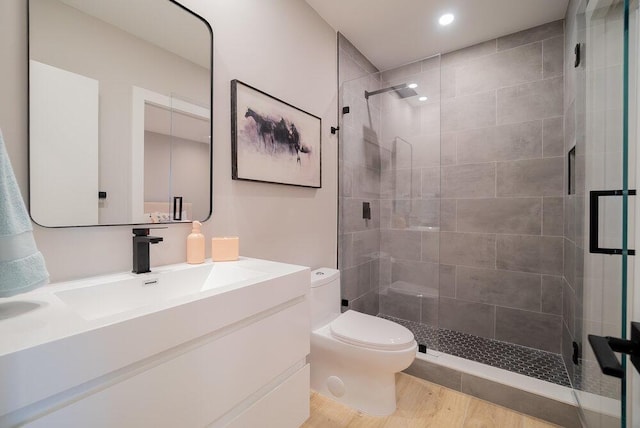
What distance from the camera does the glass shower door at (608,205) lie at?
68 centimetres

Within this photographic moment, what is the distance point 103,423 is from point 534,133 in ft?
9.41

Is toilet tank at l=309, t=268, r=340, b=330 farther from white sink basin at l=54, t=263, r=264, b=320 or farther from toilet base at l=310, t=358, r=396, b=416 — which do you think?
white sink basin at l=54, t=263, r=264, b=320

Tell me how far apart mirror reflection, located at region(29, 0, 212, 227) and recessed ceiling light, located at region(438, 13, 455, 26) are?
5.66 feet

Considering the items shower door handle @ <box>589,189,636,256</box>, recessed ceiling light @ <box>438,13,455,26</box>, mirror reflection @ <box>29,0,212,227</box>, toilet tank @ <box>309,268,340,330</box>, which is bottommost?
toilet tank @ <box>309,268,340,330</box>

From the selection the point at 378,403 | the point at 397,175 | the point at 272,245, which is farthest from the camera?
the point at 397,175

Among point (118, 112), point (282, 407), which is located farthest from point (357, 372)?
point (118, 112)

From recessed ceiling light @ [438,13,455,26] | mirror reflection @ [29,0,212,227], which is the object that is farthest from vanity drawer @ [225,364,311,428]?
recessed ceiling light @ [438,13,455,26]

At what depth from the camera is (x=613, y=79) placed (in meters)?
0.88

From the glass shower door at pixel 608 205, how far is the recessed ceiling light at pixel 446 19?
88cm

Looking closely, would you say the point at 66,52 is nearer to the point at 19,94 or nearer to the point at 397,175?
the point at 19,94

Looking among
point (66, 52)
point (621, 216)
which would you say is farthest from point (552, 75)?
point (66, 52)

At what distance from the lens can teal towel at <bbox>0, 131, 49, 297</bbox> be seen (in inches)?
24.7

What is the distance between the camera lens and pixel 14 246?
2.11ft

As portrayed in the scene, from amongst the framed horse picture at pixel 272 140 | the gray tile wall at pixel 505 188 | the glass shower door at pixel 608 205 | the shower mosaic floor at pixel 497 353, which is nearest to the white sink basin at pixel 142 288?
the framed horse picture at pixel 272 140
